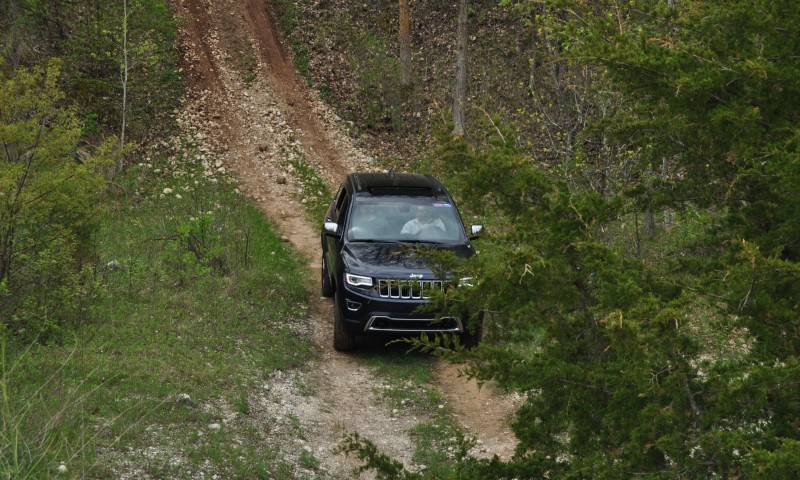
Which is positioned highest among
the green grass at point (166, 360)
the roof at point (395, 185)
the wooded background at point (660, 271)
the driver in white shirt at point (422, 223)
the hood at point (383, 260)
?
the wooded background at point (660, 271)

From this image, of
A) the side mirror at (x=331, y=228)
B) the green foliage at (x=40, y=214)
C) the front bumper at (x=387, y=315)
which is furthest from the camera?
the side mirror at (x=331, y=228)

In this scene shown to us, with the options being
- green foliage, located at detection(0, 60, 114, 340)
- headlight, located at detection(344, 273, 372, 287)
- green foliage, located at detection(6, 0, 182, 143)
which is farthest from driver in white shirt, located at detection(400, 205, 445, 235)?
green foliage, located at detection(6, 0, 182, 143)

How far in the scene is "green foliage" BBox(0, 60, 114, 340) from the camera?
928 centimetres

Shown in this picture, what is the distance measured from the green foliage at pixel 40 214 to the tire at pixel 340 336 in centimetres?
296

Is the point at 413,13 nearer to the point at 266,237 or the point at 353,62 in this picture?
the point at 353,62

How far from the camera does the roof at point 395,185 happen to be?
1210 centimetres

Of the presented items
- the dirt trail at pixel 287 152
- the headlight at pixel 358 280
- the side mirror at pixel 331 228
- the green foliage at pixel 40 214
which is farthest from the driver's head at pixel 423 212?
the green foliage at pixel 40 214

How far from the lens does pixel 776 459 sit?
3.69m

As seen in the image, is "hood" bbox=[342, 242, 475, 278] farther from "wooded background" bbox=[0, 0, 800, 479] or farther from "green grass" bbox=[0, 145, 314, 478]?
"wooded background" bbox=[0, 0, 800, 479]

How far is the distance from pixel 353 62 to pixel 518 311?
78.6ft

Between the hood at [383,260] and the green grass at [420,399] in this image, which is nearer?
the green grass at [420,399]

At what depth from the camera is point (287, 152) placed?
76.2ft

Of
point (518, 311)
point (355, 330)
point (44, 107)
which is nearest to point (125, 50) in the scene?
point (44, 107)

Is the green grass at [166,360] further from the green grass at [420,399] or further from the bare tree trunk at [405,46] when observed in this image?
the bare tree trunk at [405,46]
